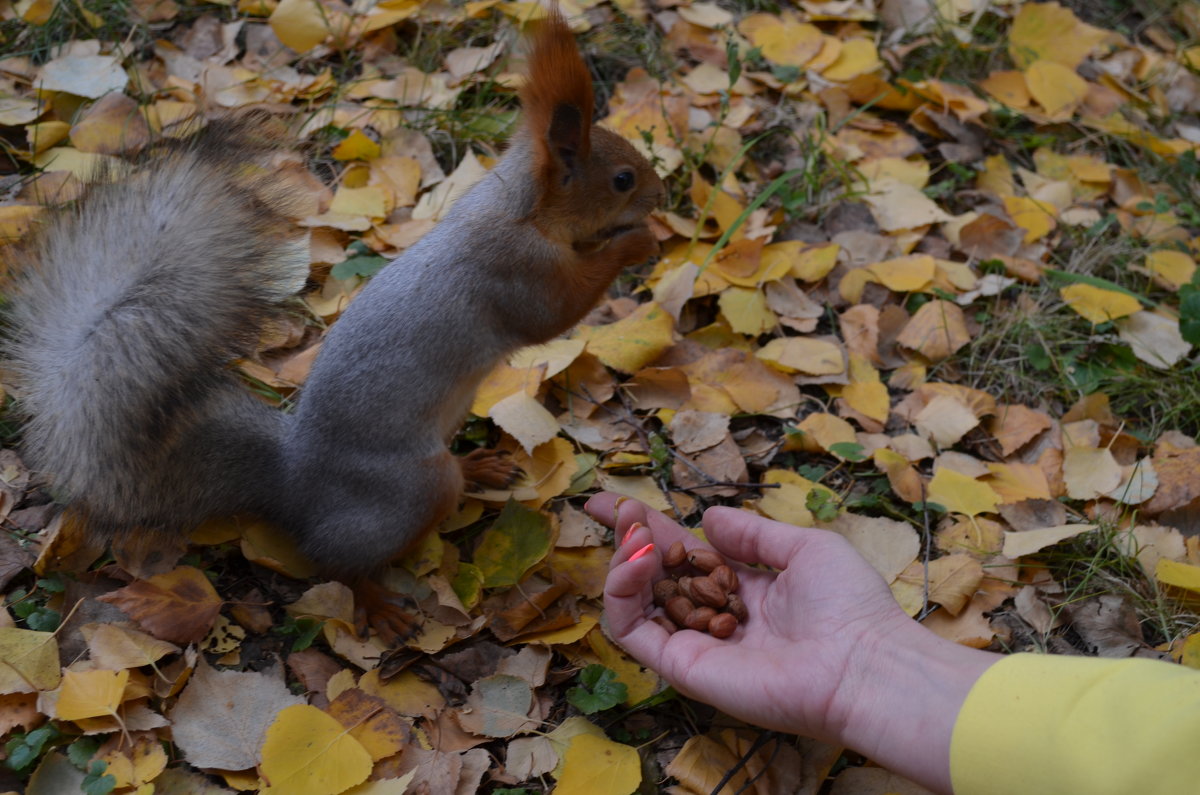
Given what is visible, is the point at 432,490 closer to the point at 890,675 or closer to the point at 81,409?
the point at 81,409

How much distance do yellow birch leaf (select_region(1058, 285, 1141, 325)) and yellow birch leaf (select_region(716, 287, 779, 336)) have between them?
689 mm

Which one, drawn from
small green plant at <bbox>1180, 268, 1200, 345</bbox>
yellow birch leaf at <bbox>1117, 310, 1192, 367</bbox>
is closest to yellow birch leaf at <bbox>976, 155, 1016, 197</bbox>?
yellow birch leaf at <bbox>1117, 310, 1192, 367</bbox>

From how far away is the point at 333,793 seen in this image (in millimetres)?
1368

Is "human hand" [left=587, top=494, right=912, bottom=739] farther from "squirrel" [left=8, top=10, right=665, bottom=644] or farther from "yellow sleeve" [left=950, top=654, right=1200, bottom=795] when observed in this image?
"squirrel" [left=8, top=10, right=665, bottom=644]

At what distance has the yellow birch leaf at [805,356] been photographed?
2.14 m

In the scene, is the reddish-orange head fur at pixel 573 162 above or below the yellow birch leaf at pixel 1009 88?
above

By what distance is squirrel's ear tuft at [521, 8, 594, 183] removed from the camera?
156 centimetres

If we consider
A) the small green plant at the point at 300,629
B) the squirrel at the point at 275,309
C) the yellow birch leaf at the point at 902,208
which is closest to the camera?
the squirrel at the point at 275,309

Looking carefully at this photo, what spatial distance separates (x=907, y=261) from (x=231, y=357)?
157 centimetres

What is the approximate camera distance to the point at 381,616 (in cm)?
166

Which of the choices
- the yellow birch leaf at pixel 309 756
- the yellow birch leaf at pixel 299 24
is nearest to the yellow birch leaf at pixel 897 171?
the yellow birch leaf at pixel 299 24

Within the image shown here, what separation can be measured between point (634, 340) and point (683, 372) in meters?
0.13

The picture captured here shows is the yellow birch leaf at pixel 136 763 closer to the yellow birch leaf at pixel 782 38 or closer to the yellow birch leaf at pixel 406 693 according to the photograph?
the yellow birch leaf at pixel 406 693

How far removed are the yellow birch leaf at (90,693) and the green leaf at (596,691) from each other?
0.65m
